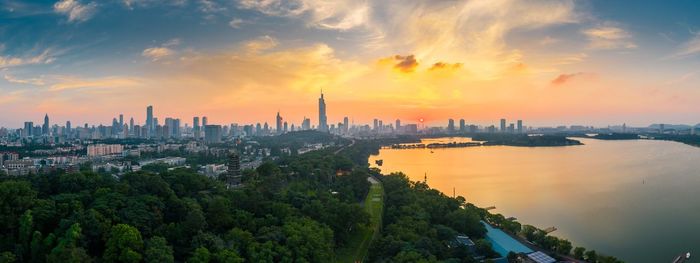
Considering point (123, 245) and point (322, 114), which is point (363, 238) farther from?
point (322, 114)

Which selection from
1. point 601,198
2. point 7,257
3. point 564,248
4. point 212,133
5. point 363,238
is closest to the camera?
point 7,257

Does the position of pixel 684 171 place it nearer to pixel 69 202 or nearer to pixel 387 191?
pixel 387 191

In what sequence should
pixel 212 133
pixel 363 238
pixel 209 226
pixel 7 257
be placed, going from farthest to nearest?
pixel 212 133 < pixel 363 238 < pixel 209 226 < pixel 7 257

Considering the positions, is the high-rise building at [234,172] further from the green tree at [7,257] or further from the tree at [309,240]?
the green tree at [7,257]

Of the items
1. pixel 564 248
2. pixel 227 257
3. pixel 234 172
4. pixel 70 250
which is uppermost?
pixel 234 172

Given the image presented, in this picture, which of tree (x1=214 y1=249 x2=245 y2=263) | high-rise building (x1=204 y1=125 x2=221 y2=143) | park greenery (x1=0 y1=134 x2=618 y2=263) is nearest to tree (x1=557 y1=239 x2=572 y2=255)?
park greenery (x1=0 y1=134 x2=618 y2=263)

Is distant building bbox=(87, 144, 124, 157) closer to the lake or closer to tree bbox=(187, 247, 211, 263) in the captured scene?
the lake

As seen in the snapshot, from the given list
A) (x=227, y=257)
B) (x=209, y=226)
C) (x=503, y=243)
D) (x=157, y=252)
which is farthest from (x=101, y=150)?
(x=503, y=243)
